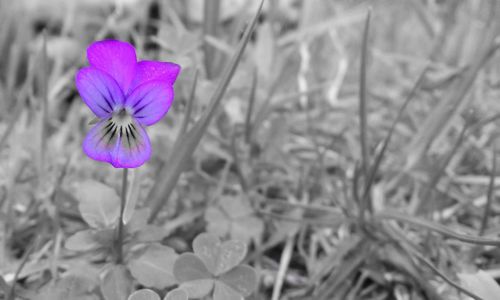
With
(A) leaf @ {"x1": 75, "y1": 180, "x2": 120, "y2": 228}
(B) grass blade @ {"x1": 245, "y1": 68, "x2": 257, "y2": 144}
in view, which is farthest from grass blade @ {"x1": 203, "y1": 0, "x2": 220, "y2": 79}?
(A) leaf @ {"x1": 75, "y1": 180, "x2": 120, "y2": 228}

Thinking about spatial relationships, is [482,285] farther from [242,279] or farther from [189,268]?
[189,268]

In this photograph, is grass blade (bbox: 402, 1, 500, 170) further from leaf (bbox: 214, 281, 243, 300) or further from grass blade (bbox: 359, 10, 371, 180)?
leaf (bbox: 214, 281, 243, 300)

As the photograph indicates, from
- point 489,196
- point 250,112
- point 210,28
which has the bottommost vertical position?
point 489,196

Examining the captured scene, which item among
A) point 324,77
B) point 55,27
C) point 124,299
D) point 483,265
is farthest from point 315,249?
point 55,27

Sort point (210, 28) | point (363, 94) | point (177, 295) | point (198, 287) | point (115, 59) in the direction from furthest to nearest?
point (210, 28)
point (363, 94)
point (198, 287)
point (177, 295)
point (115, 59)

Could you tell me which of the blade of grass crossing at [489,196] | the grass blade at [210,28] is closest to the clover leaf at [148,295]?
the blade of grass crossing at [489,196]

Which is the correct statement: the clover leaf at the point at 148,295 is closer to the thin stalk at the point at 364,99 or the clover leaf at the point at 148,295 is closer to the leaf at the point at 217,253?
the leaf at the point at 217,253

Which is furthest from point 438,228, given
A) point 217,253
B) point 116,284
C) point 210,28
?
point 210,28
